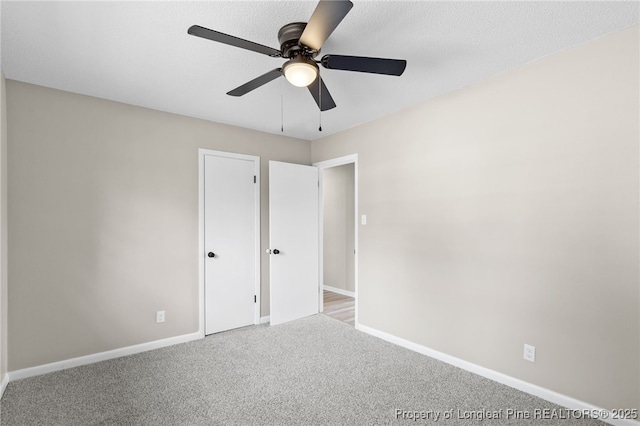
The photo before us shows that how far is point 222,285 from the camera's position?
375 cm

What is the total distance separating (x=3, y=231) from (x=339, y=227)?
432cm

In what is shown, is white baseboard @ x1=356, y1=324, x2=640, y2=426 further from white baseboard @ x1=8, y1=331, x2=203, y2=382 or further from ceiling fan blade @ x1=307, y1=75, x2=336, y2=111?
ceiling fan blade @ x1=307, y1=75, x2=336, y2=111

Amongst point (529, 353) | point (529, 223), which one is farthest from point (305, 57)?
point (529, 353)

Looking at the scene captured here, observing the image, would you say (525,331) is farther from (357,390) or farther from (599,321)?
(357,390)

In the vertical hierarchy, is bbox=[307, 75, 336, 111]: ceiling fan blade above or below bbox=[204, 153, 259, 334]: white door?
above

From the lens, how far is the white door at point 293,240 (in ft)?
13.2

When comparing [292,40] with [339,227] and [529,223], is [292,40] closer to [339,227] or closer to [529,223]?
[529,223]

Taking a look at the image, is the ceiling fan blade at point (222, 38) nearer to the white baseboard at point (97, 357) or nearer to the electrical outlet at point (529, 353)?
the electrical outlet at point (529, 353)

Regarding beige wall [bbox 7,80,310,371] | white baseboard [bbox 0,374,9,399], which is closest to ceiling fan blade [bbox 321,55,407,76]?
beige wall [bbox 7,80,310,371]

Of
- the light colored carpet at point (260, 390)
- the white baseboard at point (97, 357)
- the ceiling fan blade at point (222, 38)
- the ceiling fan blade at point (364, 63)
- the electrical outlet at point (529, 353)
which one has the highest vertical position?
the ceiling fan blade at point (222, 38)

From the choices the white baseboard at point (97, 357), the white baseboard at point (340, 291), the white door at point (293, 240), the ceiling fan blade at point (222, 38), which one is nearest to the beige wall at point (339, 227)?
the white baseboard at point (340, 291)

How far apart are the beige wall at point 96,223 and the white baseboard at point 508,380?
2.29 meters

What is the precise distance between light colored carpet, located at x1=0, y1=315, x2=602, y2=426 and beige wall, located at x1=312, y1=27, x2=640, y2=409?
0.35 meters

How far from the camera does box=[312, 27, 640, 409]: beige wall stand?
201cm
